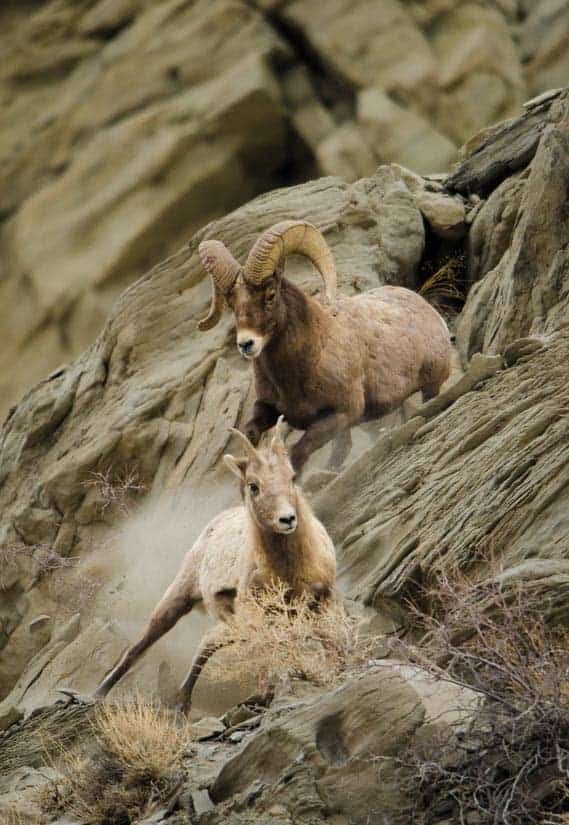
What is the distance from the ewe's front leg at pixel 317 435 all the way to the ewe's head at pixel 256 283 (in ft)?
2.39

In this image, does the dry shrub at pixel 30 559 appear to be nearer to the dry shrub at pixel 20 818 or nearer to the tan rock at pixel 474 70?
the dry shrub at pixel 20 818

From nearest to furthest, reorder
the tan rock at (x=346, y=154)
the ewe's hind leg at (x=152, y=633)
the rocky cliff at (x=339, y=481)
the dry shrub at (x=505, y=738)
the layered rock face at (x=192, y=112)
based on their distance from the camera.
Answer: the dry shrub at (x=505, y=738) → the rocky cliff at (x=339, y=481) → the ewe's hind leg at (x=152, y=633) → the tan rock at (x=346, y=154) → the layered rock face at (x=192, y=112)

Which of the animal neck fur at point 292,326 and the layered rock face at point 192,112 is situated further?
the layered rock face at point 192,112

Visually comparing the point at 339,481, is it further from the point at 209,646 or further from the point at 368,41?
the point at 368,41

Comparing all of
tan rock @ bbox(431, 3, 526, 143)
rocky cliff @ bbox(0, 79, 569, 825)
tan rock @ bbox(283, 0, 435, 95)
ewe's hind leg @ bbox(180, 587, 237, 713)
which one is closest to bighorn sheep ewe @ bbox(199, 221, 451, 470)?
rocky cliff @ bbox(0, 79, 569, 825)

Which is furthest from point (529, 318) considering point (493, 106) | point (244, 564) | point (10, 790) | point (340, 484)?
point (493, 106)

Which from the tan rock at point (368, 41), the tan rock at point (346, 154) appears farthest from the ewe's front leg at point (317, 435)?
the tan rock at point (368, 41)

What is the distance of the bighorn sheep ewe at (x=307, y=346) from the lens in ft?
42.4

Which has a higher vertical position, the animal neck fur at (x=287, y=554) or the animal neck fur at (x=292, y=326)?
the animal neck fur at (x=292, y=326)

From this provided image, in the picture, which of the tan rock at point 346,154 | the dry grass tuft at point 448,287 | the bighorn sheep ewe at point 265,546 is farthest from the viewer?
the tan rock at point 346,154

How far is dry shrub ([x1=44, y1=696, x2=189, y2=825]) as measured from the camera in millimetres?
10273

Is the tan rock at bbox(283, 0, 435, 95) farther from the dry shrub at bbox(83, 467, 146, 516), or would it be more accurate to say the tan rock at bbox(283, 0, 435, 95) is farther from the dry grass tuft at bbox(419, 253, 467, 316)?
the dry shrub at bbox(83, 467, 146, 516)

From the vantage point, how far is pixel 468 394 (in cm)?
1302

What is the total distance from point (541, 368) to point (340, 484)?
5.70ft
